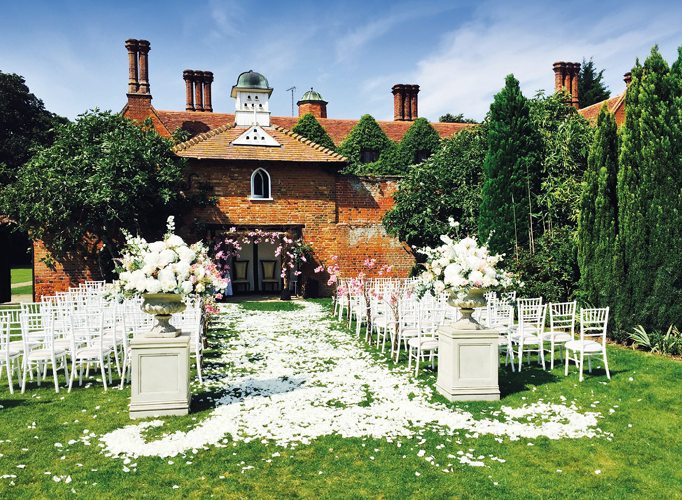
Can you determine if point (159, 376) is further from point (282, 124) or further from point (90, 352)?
point (282, 124)

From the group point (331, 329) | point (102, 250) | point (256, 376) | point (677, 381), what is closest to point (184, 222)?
point (102, 250)

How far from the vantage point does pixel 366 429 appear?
223 inches

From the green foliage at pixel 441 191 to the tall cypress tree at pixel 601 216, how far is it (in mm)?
5654

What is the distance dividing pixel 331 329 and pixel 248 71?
16106 millimetres

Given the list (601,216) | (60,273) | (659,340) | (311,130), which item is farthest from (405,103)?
(659,340)

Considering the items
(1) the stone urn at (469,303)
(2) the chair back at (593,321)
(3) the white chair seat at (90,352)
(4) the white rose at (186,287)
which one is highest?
(4) the white rose at (186,287)

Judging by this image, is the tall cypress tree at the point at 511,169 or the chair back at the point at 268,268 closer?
the tall cypress tree at the point at 511,169

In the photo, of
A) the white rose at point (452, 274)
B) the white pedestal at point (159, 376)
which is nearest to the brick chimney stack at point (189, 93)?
the white pedestal at point (159, 376)

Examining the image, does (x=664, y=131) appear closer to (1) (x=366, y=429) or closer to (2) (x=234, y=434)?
(1) (x=366, y=429)

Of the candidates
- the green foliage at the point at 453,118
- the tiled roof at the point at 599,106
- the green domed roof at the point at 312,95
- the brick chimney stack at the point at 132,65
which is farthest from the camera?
the green foliage at the point at 453,118

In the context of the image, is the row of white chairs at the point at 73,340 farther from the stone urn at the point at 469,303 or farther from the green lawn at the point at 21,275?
the green lawn at the point at 21,275

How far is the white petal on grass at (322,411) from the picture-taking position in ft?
17.9

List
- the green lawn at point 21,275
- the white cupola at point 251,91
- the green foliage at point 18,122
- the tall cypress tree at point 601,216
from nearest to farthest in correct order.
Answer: the tall cypress tree at point 601,216, the white cupola at point 251,91, the green lawn at point 21,275, the green foliage at point 18,122

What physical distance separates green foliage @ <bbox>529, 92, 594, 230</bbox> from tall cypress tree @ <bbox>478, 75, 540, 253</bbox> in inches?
12.1
